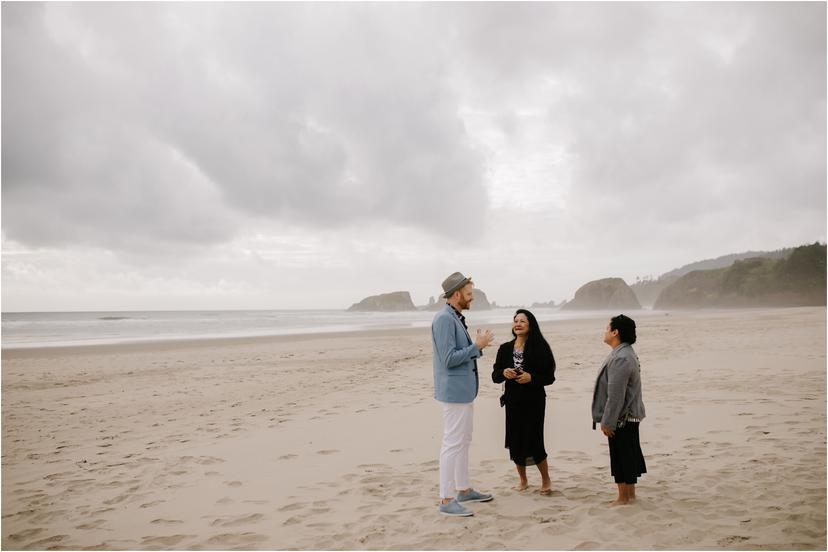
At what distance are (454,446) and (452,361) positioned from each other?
0.81m

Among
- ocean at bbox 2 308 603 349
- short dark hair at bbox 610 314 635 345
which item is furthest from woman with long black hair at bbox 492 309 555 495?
ocean at bbox 2 308 603 349

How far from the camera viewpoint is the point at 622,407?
14.2 feet

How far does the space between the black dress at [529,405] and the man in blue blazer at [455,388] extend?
1.57 feet

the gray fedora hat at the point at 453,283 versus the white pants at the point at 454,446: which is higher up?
the gray fedora hat at the point at 453,283

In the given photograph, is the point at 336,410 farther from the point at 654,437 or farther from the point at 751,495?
the point at 751,495

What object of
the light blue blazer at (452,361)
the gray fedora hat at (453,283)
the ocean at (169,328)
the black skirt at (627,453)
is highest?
the gray fedora hat at (453,283)

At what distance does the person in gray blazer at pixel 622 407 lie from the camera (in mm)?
4293

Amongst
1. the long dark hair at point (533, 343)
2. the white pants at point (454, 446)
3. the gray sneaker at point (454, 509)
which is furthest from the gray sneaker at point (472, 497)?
the long dark hair at point (533, 343)

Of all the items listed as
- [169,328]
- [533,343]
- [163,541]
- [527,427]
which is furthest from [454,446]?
[169,328]

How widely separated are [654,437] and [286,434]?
512cm

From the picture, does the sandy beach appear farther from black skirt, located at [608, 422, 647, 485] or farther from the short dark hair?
the short dark hair

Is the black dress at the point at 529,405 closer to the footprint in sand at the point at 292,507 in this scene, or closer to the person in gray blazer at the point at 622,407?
the person in gray blazer at the point at 622,407

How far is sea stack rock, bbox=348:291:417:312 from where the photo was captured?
147000mm

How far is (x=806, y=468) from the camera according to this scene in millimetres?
5172
